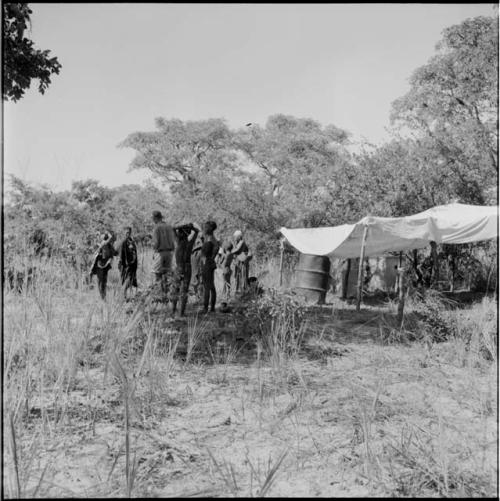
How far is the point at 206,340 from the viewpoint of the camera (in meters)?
5.14

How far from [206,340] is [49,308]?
5.75 ft

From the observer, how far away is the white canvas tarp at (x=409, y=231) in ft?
26.2

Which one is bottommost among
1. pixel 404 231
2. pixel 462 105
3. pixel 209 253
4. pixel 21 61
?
pixel 209 253

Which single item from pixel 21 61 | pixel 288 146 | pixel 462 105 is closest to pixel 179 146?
pixel 288 146

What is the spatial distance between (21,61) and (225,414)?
154 inches

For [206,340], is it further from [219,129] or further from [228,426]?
[219,129]

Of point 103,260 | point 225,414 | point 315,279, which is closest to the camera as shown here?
point 225,414

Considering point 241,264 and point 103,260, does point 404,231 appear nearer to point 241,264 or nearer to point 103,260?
point 241,264

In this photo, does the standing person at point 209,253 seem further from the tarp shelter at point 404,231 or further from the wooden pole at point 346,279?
the wooden pole at point 346,279

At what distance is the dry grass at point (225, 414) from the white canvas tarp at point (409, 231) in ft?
10.8

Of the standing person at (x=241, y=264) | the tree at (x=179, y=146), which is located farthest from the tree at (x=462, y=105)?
the tree at (x=179, y=146)

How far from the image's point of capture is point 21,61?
4703 mm

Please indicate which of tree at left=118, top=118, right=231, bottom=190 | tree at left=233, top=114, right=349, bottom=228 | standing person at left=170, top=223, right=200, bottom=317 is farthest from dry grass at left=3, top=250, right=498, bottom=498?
tree at left=118, top=118, right=231, bottom=190

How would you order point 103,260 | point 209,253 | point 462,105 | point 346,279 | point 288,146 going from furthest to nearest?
1. point 288,146
2. point 462,105
3. point 346,279
4. point 103,260
5. point 209,253
